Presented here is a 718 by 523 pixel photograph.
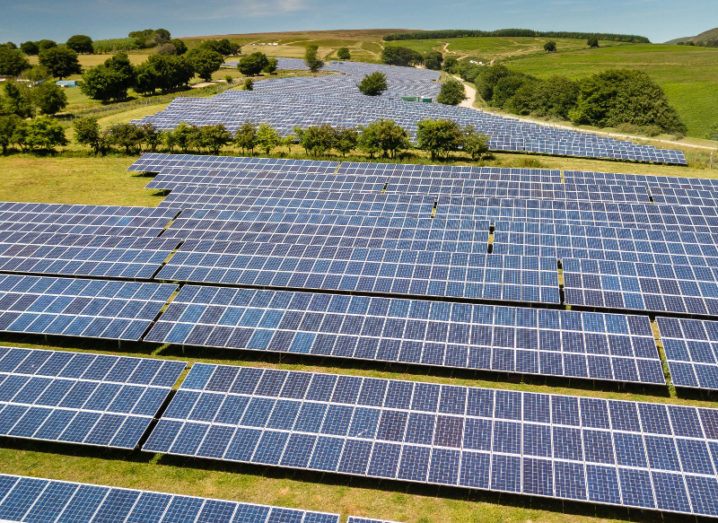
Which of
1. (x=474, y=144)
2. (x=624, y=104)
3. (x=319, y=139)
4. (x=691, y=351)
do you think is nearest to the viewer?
(x=691, y=351)

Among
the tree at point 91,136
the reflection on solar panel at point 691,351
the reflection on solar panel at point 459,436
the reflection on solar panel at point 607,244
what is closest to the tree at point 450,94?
the tree at point 91,136

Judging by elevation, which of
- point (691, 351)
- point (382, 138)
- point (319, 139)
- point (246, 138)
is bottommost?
point (246, 138)

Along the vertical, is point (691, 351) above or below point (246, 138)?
above

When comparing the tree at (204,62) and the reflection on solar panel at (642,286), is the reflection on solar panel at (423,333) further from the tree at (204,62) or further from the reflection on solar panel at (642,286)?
the tree at (204,62)

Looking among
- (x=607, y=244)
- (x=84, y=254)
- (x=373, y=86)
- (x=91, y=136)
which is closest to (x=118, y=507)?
(x=84, y=254)

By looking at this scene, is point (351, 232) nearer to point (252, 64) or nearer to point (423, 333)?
point (423, 333)

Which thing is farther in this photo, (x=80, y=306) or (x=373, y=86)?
(x=373, y=86)

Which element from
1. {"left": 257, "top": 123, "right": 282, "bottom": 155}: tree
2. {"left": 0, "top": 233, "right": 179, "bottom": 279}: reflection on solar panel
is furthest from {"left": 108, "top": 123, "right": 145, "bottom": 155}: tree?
{"left": 0, "top": 233, "right": 179, "bottom": 279}: reflection on solar panel

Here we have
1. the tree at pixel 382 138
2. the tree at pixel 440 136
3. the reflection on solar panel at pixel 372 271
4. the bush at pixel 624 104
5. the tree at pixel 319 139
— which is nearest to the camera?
the reflection on solar panel at pixel 372 271

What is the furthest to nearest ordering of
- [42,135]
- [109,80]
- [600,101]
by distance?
[109,80]
[600,101]
[42,135]
